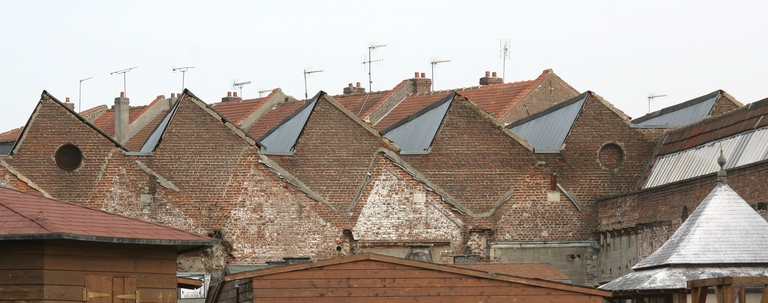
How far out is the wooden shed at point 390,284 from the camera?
24.4 meters

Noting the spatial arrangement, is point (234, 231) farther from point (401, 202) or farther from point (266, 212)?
point (401, 202)

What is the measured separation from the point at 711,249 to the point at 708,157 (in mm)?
9116

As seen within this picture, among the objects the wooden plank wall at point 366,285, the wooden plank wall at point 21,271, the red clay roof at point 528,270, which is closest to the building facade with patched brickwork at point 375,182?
the red clay roof at point 528,270

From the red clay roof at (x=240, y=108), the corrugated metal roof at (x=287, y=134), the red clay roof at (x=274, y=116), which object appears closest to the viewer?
the corrugated metal roof at (x=287, y=134)

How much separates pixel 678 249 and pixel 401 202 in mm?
11924

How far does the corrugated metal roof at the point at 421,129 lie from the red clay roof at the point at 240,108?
19.1 meters

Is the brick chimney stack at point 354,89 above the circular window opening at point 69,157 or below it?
above

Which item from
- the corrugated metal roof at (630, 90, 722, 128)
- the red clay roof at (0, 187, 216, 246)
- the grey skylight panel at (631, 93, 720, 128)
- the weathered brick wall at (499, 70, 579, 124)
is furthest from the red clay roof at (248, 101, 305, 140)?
the red clay roof at (0, 187, 216, 246)

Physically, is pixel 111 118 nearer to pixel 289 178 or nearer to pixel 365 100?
pixel 365 100

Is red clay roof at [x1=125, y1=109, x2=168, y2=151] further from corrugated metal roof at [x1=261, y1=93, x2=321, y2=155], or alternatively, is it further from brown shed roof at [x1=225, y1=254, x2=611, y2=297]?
brown shed roof at [x1=225, y1=254, x2=611, y2=297]

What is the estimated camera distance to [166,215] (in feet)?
118

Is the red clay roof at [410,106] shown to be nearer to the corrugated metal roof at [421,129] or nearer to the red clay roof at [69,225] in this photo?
the corrugated metal roof at [421,129]

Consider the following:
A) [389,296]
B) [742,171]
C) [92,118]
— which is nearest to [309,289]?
[389,296]

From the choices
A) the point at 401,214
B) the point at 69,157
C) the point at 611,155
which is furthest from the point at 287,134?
the point at 611,155
